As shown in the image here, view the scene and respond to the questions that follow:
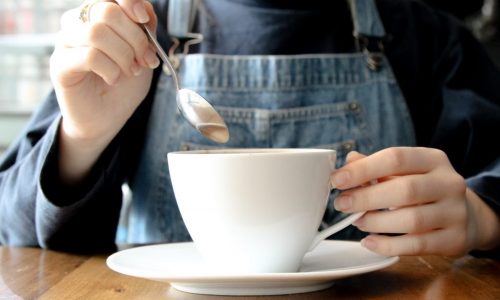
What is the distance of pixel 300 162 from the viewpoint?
1.58ft

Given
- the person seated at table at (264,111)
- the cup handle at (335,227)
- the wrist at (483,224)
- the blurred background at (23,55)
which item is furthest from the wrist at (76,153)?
the blurred background at (23,55)

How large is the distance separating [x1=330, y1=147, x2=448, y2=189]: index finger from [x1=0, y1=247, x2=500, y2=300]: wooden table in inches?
3.2

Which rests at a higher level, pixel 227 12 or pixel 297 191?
pixel 227 12

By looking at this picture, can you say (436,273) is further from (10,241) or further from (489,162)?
(10,241)

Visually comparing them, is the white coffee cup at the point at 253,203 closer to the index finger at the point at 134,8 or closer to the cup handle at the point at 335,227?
the cup handle at the point at 335,227

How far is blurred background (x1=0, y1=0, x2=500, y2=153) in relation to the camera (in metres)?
1.85

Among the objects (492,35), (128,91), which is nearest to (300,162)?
(128,91)

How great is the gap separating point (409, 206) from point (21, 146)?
0.48 metres

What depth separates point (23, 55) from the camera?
6.27 ft

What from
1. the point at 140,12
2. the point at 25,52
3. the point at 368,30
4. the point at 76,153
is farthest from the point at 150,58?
the point at 25,52

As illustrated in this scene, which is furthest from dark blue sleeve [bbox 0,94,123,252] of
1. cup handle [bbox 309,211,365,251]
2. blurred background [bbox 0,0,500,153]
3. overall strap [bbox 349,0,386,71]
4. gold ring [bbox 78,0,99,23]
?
blurred background [bbox 0,0,500,153]

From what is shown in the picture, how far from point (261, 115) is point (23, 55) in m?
1.27

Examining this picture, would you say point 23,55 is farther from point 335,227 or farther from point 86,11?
point 335,227

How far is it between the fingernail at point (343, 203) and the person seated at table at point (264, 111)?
7 centimetres
